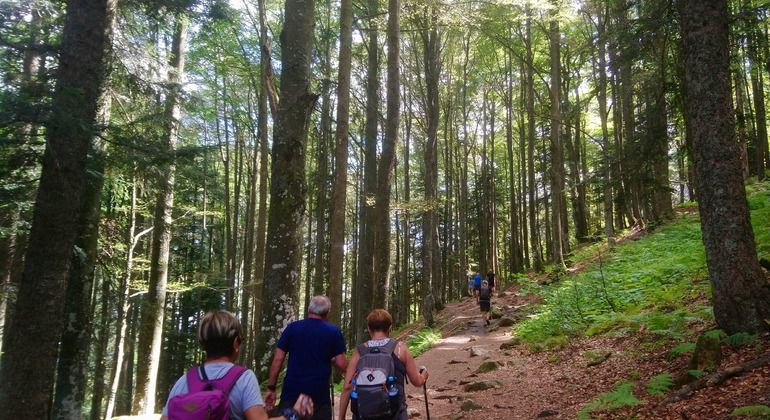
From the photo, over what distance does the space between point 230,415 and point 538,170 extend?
33.2 metres

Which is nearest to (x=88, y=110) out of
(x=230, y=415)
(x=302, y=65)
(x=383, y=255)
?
(x=302, y=65)

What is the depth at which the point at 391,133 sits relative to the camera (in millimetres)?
11859

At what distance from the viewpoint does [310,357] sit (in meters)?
4.27

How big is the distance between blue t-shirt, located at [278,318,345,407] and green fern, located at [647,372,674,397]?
3.77 meters

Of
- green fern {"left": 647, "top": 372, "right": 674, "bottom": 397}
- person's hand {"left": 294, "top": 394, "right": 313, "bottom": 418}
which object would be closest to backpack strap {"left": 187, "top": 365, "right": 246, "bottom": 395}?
person's hand {"left": 294, "top": 394, "right": 313, "bottom": 418}

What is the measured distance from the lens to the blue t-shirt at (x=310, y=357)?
4250 mm

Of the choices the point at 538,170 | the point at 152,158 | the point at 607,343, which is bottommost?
the point at 607,343

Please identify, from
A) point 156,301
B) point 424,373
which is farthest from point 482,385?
point 156,301

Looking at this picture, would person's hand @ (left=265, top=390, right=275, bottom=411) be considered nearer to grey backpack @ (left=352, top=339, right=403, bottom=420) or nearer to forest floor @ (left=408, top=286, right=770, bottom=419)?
grey backpack @ (left=352, top=339, right=403, bottom=420)

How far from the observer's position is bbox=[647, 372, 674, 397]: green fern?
17.7 ft

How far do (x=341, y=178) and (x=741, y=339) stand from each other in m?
7.47

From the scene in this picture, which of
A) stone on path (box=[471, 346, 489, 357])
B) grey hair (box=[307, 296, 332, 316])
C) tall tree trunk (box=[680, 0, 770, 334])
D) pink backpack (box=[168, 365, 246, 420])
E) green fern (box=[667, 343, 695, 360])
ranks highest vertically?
tall tree trunk (box=[680, 0, 770, 334])

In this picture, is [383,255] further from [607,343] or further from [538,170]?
[538,170]

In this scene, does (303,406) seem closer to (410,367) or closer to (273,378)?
(410,367)
